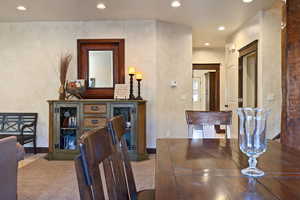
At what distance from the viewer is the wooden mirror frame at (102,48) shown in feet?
17.1

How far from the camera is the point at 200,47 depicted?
26.7 ft

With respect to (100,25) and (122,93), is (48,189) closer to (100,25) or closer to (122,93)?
(122,93)

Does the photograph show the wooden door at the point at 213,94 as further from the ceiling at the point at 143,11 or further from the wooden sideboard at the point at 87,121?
the wooden sideboard at the point at 87,121

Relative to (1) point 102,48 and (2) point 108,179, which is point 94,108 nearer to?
(1) point 102,48

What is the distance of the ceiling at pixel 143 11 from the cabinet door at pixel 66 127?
1659 millimetres

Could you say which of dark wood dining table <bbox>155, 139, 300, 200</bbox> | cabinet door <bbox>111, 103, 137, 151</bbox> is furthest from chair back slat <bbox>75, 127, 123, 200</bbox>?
cabinet door <bbox>111, 103, 137, 151</bbox>

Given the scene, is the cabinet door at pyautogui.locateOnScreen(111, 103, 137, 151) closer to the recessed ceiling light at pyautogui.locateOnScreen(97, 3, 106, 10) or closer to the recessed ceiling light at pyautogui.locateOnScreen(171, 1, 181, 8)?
the recessed ceiling light at pyautogui.locateOnScreen(97, 3, 106, 10)

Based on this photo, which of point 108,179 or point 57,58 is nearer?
point 108,179

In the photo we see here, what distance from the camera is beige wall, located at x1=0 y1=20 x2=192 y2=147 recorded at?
5191 mm

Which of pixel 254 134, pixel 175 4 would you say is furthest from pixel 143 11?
pixel 254 134

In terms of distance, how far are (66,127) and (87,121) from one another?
1.33 feet

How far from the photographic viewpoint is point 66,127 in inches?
185

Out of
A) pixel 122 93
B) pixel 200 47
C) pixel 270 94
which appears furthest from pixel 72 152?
pixel 200 47

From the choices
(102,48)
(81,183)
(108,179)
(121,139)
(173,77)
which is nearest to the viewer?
(81,183)
